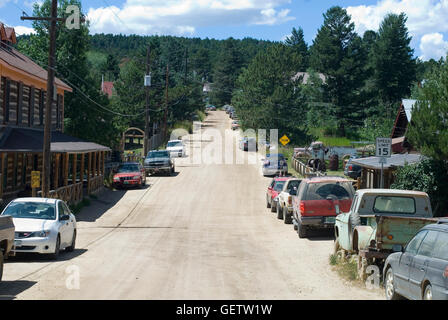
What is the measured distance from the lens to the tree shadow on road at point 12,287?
37.5 ft

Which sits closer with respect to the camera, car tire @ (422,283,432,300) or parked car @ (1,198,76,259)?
car tire @ (422,283,432,300)

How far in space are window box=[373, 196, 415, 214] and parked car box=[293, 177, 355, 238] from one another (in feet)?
16.5

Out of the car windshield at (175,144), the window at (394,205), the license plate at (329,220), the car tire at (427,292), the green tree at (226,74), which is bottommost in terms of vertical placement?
the license plate at (329,220)

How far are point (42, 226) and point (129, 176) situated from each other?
78.8ft

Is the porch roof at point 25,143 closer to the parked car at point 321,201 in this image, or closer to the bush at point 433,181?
the parked car at point 321,201

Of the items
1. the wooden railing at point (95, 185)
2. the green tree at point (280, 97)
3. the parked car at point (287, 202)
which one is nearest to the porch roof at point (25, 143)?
the wooden railing at point (95, 185)

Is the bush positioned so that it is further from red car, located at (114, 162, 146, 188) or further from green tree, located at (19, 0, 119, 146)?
green tree, located at (19, 0, 119, 146)

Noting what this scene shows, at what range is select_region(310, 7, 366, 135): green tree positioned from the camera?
7994cm

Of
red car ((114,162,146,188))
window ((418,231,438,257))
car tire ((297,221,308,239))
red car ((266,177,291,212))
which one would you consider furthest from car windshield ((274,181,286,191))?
window ((418,231,438,257))

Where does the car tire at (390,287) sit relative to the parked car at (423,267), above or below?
below

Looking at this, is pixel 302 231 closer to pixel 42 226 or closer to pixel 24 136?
pixel 42 226

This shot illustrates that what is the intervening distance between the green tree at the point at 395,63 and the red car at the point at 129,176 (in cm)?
5345

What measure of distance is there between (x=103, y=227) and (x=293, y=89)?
51179 millimetres
